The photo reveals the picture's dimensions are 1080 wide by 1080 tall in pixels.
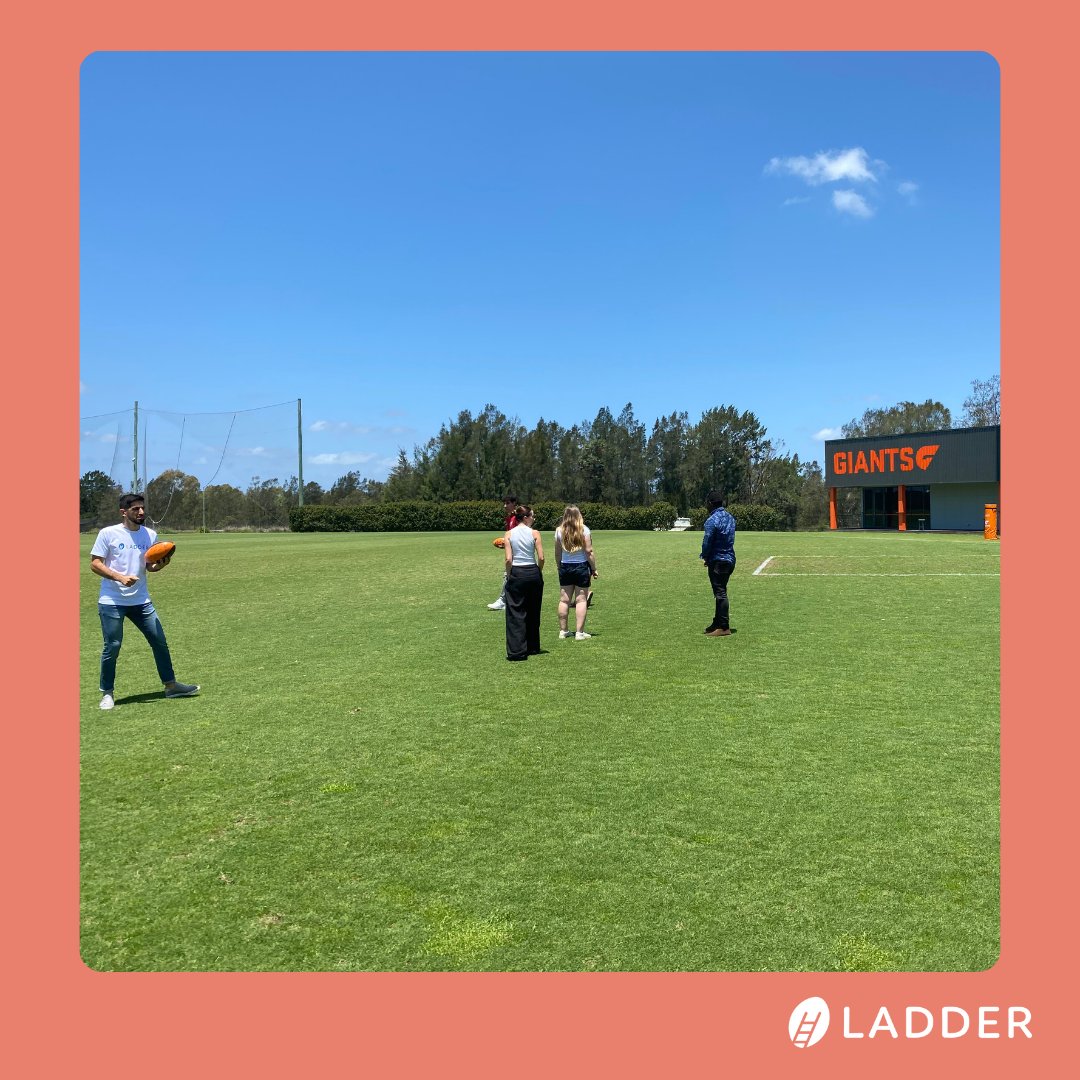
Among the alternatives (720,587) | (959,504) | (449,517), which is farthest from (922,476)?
(720,587)

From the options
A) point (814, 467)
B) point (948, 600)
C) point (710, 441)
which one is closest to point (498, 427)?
point (710, 441)

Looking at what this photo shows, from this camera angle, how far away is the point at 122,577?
A: 7.64 m

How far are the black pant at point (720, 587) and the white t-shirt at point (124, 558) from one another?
718 cm

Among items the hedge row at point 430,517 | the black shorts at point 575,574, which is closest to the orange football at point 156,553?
the black shorts at point 575,574

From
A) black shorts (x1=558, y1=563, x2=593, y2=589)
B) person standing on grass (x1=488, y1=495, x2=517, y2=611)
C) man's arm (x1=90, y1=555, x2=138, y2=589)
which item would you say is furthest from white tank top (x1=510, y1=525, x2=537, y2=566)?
man's arm (x1=90, y1=555, x2=138, y2=589)

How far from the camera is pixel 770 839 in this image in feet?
14.8

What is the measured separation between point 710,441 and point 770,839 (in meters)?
81.1

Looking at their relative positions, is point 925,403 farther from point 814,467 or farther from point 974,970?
point 974,970

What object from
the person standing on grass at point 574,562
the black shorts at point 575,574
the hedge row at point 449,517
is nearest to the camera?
the person standing on grass at point 574,562

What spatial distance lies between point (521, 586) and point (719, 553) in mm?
3166

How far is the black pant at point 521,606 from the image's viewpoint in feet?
32.8

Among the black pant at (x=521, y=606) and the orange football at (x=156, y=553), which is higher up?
the orange football at (x=156, y=553)

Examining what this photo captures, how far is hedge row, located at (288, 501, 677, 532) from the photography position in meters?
60.5

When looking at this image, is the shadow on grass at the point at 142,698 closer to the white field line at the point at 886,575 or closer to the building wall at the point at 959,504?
the white field line at the point at 886,575
